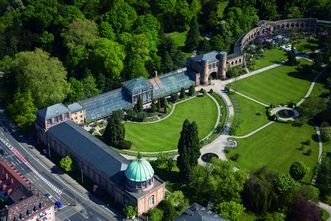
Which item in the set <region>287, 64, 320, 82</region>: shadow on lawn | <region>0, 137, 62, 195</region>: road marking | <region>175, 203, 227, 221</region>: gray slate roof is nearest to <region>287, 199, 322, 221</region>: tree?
<region>175, 203, 227, 221</region>: gray slate roof

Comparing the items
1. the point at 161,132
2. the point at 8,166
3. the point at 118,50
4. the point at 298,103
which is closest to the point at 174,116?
the point at 161,132

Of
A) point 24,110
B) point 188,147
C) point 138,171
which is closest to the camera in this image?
point 138,171

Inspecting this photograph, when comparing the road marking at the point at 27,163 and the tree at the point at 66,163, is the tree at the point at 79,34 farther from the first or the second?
the tree at the point at 66,163

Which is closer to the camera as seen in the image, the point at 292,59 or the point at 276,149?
the point at 276,149

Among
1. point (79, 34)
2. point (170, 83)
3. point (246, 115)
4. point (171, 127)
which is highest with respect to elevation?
point (79, 34)

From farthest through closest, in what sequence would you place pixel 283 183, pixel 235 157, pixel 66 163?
pixel 235 157 < pixel 66 163 < pixel 283 183

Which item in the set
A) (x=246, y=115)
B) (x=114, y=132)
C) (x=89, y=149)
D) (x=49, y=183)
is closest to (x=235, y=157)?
(x=246, y=115)

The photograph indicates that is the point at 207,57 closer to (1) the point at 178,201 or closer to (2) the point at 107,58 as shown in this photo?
(2) the point at 107,58
